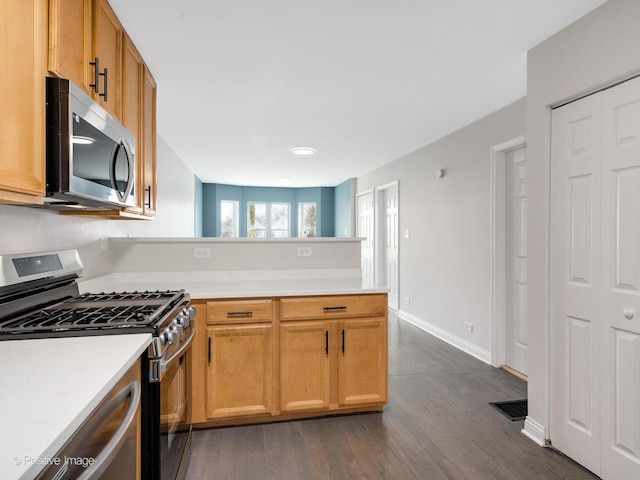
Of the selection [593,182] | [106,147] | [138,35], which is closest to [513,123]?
[593,182]

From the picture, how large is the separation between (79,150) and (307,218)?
830cm

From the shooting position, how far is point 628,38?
180cm

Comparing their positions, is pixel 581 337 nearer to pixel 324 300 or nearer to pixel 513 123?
pixel 324 300

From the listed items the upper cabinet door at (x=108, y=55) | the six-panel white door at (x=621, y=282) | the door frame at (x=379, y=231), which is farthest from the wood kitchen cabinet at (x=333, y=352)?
the door frame at (x=379, y=231)

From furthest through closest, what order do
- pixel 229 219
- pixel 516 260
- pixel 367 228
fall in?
1. pixel 229 219
2. pixel 367 228
3. pixel 516 260

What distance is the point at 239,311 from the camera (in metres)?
2.45

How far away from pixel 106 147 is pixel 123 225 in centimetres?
165

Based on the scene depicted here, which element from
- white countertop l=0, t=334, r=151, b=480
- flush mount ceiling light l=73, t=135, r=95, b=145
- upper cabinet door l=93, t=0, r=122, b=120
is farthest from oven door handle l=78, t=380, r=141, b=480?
upper cabinet door l=93, t=0, r=122, b=120

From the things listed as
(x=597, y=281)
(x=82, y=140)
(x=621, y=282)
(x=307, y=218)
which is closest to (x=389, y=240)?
(x=307, y=218)

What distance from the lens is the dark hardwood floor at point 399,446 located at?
79.4 inches

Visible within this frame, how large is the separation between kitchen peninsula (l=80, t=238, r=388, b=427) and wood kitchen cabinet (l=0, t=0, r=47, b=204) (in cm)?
120

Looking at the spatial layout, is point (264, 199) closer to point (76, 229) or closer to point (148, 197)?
point (148, 197)

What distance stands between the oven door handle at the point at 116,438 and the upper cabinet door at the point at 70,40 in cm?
110

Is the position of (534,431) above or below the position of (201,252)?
below
